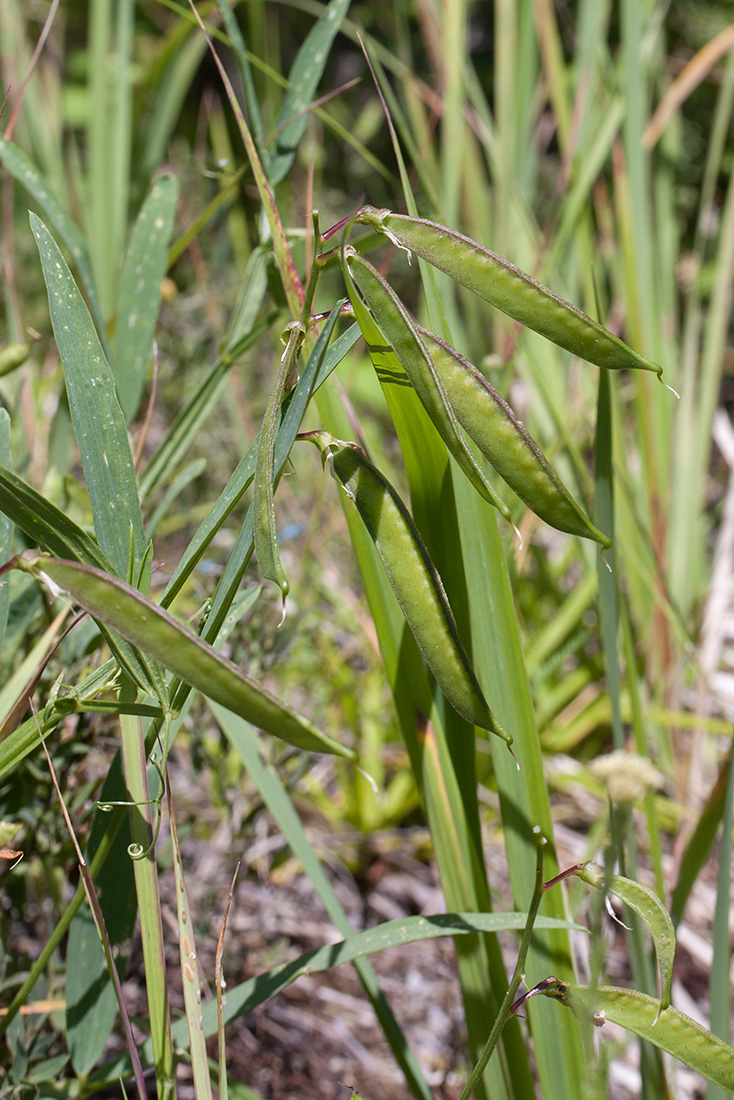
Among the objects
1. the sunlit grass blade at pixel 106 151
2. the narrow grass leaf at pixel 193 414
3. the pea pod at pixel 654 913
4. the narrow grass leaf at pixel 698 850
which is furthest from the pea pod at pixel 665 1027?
the sunlit grass blade at pixel 106 151

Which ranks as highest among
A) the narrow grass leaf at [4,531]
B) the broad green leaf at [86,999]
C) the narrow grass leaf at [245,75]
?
the narrow grass leaf at [245,75]

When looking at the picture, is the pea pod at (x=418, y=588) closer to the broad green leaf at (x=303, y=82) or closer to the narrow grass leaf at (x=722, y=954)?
the narrow grass leaf at (x=722, y=954)

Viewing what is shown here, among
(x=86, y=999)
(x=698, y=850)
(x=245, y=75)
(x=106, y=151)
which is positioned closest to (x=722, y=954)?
(x=698, y=850)

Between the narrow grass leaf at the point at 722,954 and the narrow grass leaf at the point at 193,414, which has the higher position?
the narrow grass leaf at the point at 193,414

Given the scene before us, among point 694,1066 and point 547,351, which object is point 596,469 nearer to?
point 694,1066

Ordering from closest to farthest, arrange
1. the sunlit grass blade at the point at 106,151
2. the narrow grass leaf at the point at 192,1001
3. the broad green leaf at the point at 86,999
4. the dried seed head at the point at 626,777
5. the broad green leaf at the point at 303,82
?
the dried seed head at the point at 626,777 < the narrow grass leaf at the point at 192,1001 < the broad green leaf at the point at 86,999 < the broad green leaf at the point at 303,82 < the sunlit grass blade at the point at 106,151

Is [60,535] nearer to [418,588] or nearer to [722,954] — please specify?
[418,588]

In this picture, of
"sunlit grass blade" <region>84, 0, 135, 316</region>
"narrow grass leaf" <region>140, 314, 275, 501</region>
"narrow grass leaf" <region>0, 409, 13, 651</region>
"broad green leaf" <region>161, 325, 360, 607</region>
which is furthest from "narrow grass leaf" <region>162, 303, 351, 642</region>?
"sunlit grass blade" <region>84, 0, 135, 316</region>

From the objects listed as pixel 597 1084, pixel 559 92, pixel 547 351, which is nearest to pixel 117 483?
pixel 597 1084
